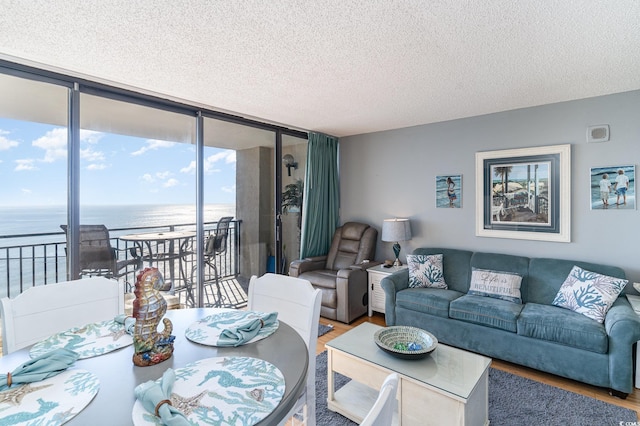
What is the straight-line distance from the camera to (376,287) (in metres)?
3.86

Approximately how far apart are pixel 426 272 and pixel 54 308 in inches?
127

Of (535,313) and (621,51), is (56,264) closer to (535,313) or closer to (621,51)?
(535,313)

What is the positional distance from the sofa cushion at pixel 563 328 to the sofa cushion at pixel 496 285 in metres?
0.24

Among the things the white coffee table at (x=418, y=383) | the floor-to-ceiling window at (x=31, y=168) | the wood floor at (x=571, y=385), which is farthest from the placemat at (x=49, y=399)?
the wood floor at (x=571, y=385)

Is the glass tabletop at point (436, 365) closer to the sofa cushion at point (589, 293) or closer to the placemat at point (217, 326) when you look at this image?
the placemat at point (217, 326)

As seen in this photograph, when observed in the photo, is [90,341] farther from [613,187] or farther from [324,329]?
[613,187]

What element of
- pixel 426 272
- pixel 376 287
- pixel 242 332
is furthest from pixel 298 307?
pixel 376 287

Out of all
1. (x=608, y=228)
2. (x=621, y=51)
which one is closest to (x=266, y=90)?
(x=621, y=51)

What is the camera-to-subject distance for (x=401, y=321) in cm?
331

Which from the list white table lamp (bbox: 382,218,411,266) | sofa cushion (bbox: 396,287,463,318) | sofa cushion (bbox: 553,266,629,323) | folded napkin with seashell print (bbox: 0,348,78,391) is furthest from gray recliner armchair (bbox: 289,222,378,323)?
folded napkin with seashell print (bbox: 0,348,78,391)

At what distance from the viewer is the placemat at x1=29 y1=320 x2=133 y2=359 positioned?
118 centimetres

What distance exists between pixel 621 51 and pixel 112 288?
3.61m

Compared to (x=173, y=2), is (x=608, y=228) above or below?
below

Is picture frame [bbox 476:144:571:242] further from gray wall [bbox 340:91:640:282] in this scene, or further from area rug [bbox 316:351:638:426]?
area rug [bbox 316:351:638:426]
